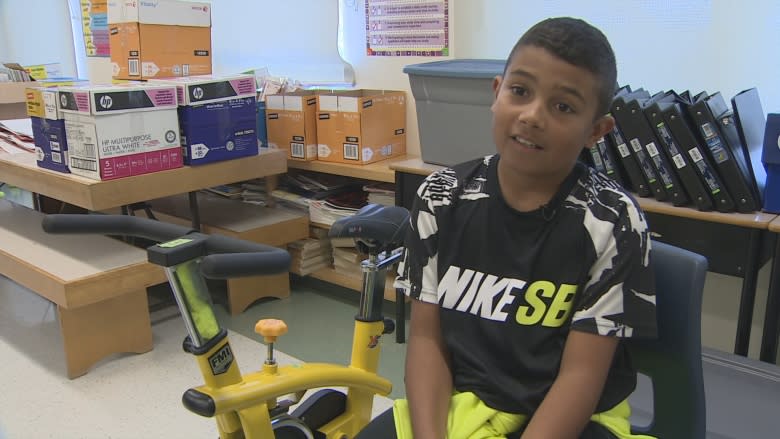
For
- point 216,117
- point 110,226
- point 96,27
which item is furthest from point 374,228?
point 96,27

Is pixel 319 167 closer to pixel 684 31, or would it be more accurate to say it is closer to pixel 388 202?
pixel 388 202

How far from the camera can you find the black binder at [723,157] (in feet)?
5.62

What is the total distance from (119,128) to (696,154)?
185 cm

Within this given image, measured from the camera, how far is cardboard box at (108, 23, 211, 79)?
277 cm

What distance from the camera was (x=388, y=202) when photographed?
2725 millimetres

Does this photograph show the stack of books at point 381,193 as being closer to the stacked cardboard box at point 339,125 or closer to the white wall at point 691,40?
the stacked cardboard box at point 339,125

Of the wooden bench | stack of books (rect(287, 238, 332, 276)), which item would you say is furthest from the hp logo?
stack of books (rect(287, 238, 332, 276))

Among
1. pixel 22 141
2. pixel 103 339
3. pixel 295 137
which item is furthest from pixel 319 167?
pixel 22 141

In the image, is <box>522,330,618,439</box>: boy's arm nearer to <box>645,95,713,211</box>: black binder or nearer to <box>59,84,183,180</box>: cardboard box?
<box>645,95,713,211</box>: black binder

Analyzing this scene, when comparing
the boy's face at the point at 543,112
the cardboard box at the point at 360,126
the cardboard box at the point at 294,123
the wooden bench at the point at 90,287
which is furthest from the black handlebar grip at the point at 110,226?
the cardboard box at the point at 294,123

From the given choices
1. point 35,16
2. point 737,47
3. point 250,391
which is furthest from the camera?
point 35,16

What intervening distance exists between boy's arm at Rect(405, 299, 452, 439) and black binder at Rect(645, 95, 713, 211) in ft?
3.44

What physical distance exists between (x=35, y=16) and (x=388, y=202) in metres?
4.02

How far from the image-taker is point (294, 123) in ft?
9.30
